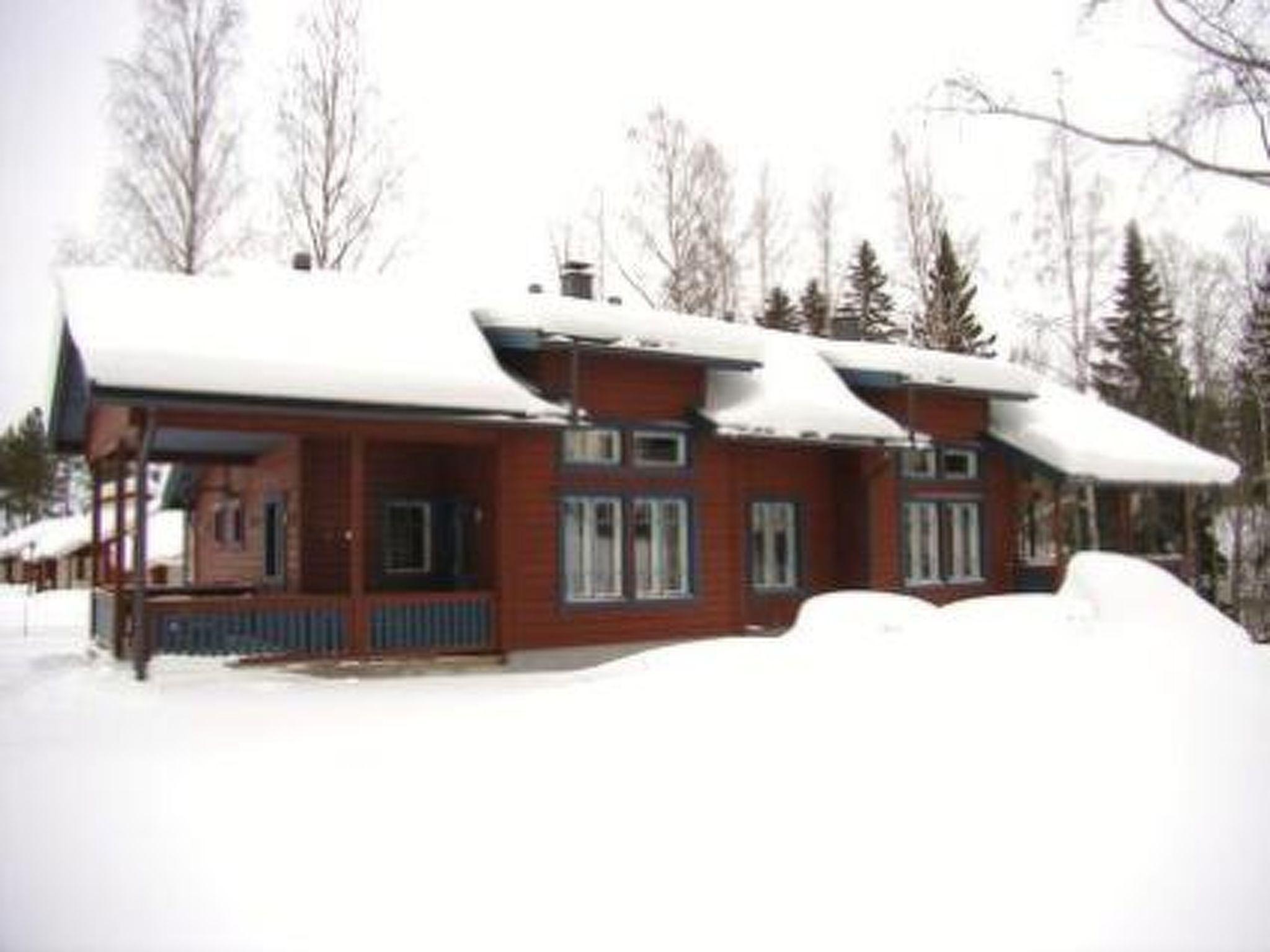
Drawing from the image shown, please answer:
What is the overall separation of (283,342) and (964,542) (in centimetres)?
1256

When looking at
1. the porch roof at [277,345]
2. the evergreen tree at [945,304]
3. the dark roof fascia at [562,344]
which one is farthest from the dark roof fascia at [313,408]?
the evergreen tree at [945,304]

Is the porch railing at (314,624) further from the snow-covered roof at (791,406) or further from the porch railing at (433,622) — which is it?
the snow-covered roof at (791,406)

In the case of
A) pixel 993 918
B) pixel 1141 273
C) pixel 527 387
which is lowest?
pixel 993 918

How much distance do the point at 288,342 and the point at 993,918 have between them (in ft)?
34.4

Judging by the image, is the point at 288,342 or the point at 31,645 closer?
the point at 288,342

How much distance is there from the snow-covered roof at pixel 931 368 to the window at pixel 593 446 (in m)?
4.99

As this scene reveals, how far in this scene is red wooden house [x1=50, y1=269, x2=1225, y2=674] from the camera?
13.3 m

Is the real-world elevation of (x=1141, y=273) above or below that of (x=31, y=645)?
above

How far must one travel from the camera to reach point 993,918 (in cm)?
567

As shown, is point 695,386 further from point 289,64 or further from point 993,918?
point 289,64

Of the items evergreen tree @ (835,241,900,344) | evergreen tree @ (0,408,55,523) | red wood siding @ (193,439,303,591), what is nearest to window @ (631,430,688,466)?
red wood siding @ (193,439,303,591)

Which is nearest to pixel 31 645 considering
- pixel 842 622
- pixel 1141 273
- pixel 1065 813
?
pixel 842 622

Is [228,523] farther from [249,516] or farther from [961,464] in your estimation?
[961,464]

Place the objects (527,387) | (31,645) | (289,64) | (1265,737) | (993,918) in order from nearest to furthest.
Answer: (993,918) → (1265,737) → (527,387) → (31,645) → (289,64)
